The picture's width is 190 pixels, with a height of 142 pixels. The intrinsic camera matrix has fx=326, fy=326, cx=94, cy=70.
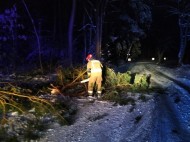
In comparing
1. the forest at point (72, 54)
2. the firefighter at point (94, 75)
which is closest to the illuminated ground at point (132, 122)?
the forest at point (72, 54)

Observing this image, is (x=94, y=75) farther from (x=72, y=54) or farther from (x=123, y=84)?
(x=72, y=54)

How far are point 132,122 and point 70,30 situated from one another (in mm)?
13260

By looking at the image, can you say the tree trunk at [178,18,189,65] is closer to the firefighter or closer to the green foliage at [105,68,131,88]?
the green foliage at [105,68,131,88]

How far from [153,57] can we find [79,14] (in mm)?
14768

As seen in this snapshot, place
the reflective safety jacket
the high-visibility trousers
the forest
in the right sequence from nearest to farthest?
the forest, the reflective safety jacket, the high-visibility trousers

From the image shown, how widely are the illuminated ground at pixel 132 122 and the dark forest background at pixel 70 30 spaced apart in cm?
866

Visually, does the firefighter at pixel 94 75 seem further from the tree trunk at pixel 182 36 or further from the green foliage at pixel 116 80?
the tree trunk at pixel 182 36

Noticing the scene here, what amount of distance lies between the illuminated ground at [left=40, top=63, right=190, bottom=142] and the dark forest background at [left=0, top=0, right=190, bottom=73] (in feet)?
28.4

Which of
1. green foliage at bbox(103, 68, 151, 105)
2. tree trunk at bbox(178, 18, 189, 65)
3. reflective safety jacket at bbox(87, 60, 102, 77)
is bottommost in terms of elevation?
green foliage at bbox(103, 68, 151, 105)

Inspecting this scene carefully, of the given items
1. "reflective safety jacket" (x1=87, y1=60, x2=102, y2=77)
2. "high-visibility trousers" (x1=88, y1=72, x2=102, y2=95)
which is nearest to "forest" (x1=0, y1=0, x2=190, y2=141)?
"high-visibility trousers" (x1=88, y1=72, x2=102, y2=95)

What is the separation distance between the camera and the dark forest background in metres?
23.7

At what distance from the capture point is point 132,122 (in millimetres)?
11508

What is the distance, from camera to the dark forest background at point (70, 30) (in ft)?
77.8

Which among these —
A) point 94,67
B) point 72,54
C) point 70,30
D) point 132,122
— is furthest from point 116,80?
point 72,54
